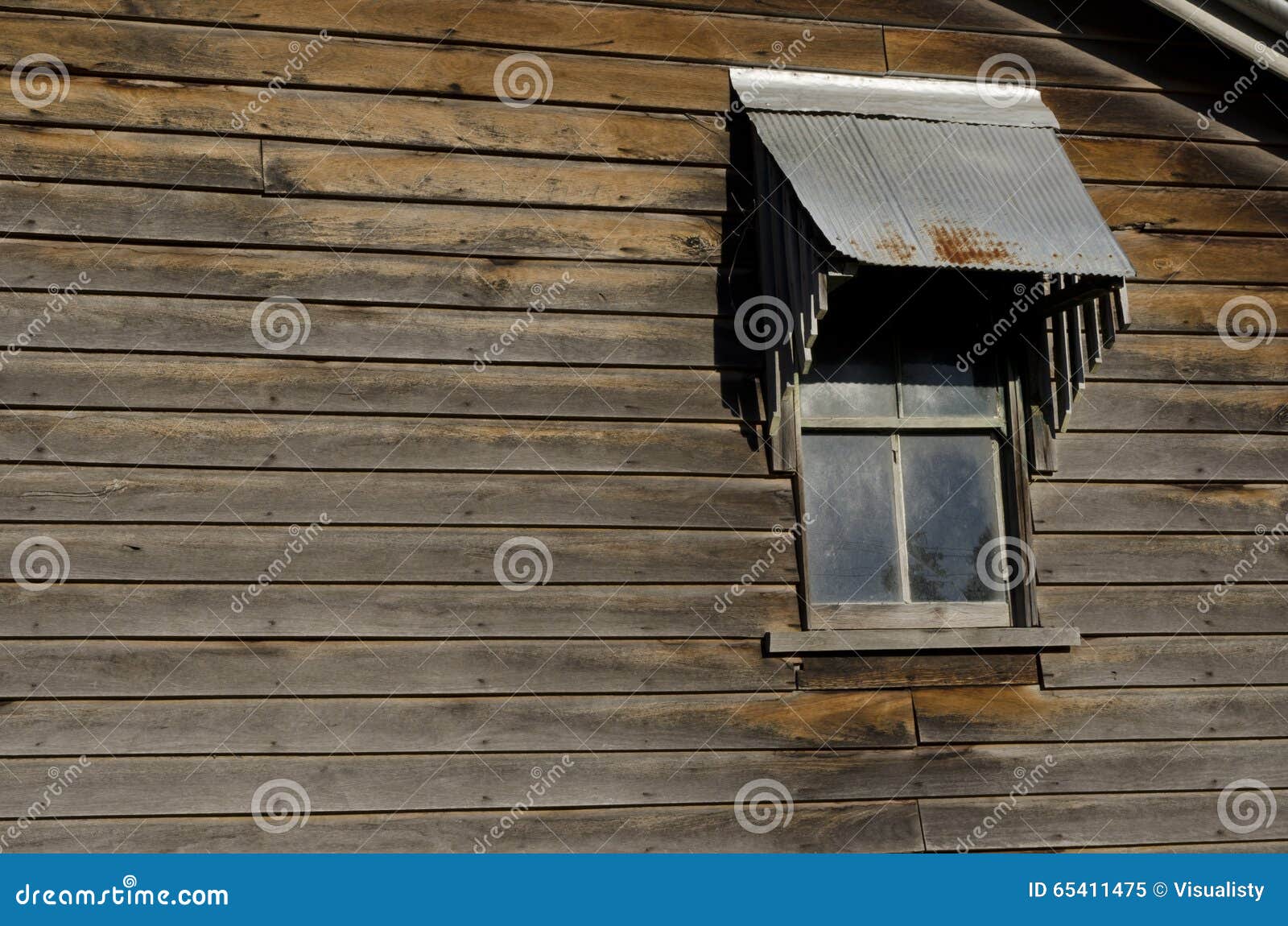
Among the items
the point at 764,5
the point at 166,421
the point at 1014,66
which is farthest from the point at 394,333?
the point at 1014,66

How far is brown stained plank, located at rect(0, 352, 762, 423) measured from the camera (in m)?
5.16

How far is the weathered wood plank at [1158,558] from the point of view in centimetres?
582

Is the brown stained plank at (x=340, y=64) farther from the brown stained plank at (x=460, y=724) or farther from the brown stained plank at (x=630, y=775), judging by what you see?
the brown stained plank at (x=630, y=775)

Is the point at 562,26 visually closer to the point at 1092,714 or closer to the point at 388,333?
the point at 388,333

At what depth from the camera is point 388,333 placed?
17.8 ft

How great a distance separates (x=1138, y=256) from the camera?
6.14m

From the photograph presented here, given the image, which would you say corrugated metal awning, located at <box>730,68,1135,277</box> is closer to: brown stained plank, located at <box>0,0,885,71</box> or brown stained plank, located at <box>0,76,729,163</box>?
brown stained plank, located at <box>0,0,885,71</box>

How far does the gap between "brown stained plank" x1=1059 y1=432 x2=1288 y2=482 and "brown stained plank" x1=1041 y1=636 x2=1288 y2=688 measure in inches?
28.4

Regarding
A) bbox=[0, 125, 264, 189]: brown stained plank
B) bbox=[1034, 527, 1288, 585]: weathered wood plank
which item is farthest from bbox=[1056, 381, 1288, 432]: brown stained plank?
bbox=[0, 125, 264, 189]: brown stained plank

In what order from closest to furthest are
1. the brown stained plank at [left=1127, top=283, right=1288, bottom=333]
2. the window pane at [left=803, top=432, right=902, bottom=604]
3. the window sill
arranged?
1. the window sill
2. the window pane at [left=803, top=432, right=902, bottom=604]
3. the brown stained plank at [left=1127, top=283, right=1288, bottom=333]

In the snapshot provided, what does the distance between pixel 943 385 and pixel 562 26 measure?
7.55 ft

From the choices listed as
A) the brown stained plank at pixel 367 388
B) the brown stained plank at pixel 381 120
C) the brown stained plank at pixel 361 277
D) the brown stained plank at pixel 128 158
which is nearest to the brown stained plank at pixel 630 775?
the brown stained plank at pixel 367 388

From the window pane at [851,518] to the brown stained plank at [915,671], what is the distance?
A: 29 centimetres

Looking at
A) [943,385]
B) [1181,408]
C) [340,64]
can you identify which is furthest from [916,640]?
[340,64]
